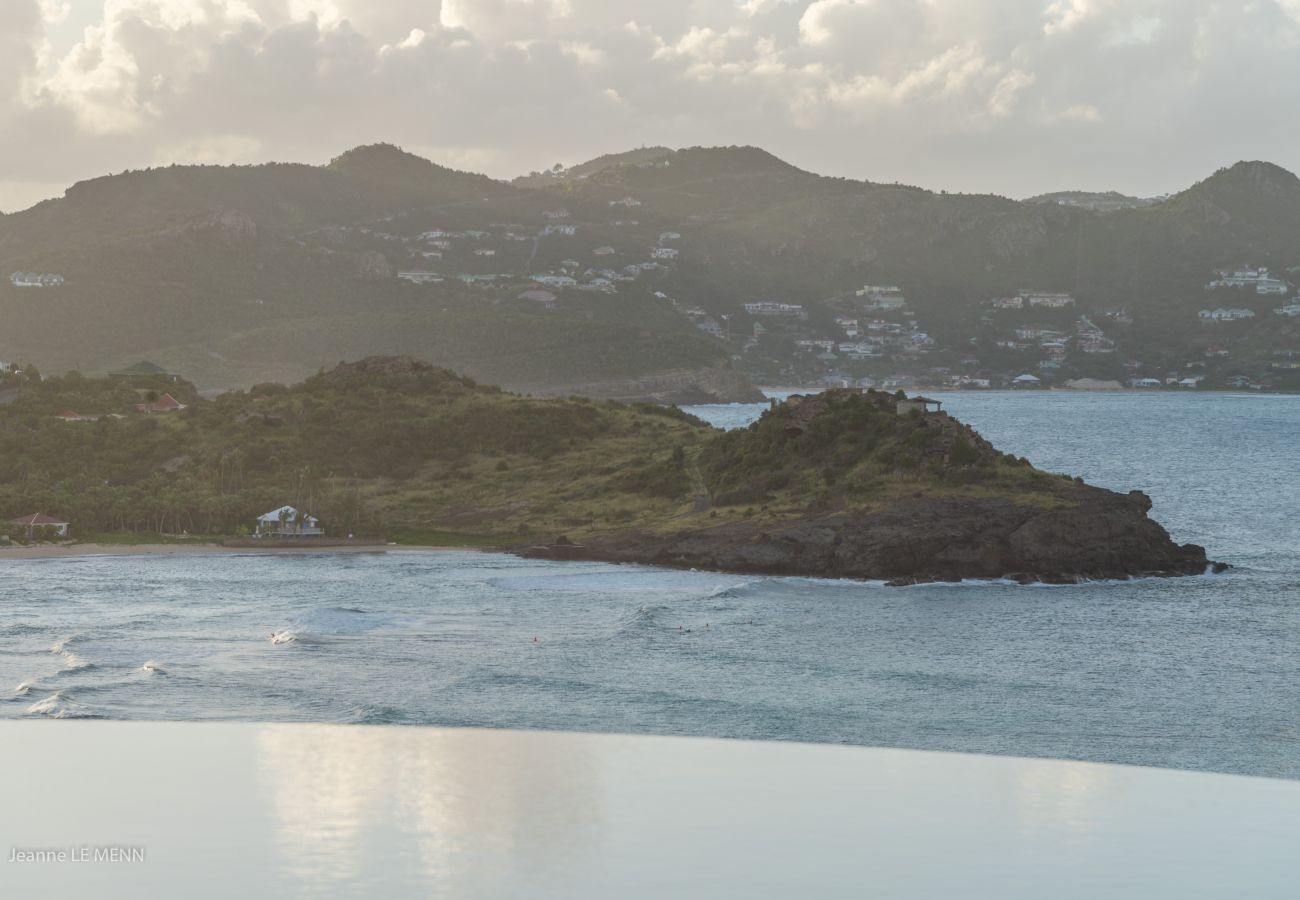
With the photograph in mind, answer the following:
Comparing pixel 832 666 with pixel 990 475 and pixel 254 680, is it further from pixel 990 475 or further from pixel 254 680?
pixel 990 475

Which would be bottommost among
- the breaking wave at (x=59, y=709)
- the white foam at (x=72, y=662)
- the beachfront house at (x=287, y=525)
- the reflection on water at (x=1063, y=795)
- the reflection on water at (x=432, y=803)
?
the white foam at (x=72, y=662)

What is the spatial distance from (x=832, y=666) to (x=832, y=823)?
113 feet

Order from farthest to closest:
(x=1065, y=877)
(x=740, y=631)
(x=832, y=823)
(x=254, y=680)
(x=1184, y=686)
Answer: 1. (x=740, y=631)
2. (x=1184, y=686)
3. (x=254, y=680)
4. (x=832, y=823)
5. (x=1065, y=877)

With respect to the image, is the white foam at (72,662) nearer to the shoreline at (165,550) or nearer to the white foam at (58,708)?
the white foam at (58,708)

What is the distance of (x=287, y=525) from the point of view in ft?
307

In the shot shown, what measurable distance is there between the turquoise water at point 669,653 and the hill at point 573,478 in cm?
417

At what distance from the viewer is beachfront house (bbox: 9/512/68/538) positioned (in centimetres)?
8988

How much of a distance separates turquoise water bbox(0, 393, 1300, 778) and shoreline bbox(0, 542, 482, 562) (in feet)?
6.69

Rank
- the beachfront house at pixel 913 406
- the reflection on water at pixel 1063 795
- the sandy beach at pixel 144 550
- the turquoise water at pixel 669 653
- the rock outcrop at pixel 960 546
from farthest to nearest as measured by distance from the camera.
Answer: the beachfront house at pixel 913 406, the sandy beach at pixel 144 550, the rock outcrop at pixel 960 546, the turquoise water at pixel 669 653, the reflection on water at pixel 1063 795

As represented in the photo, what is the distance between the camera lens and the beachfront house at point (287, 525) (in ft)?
306

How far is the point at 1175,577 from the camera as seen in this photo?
80250 millimetres

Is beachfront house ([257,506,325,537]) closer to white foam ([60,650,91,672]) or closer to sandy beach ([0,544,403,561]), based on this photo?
sandy beach ([0,544,403,561])

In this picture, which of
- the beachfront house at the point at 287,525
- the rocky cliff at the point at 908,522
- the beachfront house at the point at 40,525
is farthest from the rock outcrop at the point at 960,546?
the beachfront house at the point at 40,525

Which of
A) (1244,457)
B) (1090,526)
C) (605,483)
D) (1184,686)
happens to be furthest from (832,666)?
(1244,457)
